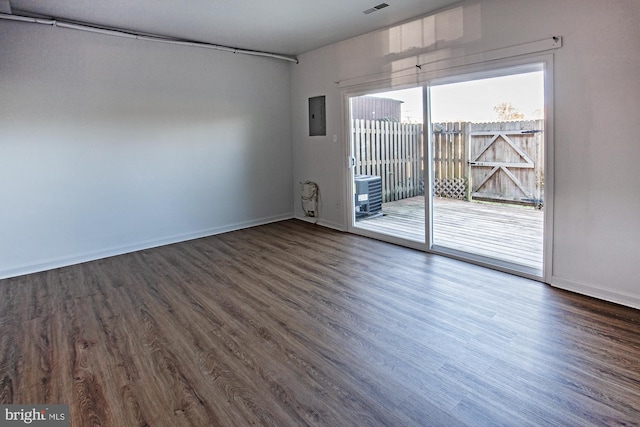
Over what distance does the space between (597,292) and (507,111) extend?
7.39ft

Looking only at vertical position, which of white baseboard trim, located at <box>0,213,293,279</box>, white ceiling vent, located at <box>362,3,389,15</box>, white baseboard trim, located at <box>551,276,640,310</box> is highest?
white ceiling vent, located at <box>362,3,389,15</box>

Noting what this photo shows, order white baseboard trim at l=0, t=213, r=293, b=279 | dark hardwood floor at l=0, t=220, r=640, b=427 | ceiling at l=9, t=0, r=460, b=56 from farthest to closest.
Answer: white baseboard trim at l=0, t=213, r=293, b=279 < ceiling at l=9, t=0, r=460, b=56 < dark hardwood floor at l=0, t=220, r=640, b=427

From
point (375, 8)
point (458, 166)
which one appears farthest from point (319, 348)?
point (458, 166)

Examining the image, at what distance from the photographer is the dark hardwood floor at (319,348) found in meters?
1.93

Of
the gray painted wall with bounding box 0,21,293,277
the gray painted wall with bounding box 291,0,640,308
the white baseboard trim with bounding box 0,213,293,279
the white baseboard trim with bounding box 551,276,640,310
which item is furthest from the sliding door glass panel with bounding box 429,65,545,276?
the white baseboard trim with bounding box 0,213,293,279

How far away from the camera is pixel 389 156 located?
20.2 ft

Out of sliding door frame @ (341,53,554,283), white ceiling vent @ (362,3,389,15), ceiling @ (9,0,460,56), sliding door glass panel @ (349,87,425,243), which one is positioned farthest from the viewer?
sliding door glass panel @ (349,87,425,243)

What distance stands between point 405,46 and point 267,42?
198 centimetres

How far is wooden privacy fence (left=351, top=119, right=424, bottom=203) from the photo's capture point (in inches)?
220

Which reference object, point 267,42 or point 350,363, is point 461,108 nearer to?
point 267,42

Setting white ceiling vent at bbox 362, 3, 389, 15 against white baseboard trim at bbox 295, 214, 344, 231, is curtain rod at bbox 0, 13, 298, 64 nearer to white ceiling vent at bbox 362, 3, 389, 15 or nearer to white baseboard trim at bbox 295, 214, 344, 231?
white ceiling vent at bbox 362, 3, 389, 15

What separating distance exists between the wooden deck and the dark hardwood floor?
0.58 metres

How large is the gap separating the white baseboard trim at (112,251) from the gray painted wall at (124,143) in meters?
0.01

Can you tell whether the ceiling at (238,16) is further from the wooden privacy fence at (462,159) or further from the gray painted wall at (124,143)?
the wooden privacy fence at (462,159)
